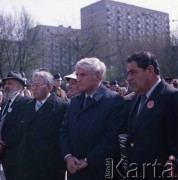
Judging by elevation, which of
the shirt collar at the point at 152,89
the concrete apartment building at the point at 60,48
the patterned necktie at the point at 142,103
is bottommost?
the patterned necktie at the point at 142,103

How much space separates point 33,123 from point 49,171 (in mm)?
661

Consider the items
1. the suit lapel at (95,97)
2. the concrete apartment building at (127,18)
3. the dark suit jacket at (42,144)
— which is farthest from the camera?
the concrete apartment building at (127,18)

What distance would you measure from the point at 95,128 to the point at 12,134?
153 cm

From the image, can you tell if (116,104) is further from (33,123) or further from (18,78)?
(18,78)

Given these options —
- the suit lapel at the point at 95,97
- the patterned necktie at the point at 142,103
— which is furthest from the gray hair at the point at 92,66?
the patterned necktie at the point at 142,103

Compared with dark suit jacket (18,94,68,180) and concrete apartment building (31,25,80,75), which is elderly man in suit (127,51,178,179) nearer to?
dark suit jacket (18,94,68,180)

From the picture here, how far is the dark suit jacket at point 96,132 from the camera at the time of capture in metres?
3.59

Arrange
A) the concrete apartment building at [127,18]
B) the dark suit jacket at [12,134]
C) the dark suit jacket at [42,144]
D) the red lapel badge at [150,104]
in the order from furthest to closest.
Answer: the concrete apartment building at [127,18], the dark suit jacket at [12,134], the dark suit jacket at [42,144], the red lapel badge at [150,104]

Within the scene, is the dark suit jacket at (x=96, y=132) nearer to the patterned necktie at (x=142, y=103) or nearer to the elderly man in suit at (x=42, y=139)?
the patterned necktie at (x=142, y=103)

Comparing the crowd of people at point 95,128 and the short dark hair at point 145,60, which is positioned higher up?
the short dark hair at point 145,60

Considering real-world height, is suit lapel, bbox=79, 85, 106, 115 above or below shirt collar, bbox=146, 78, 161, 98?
below

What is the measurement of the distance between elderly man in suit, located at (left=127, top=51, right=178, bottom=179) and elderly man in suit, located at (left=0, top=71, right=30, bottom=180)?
194 centimetres

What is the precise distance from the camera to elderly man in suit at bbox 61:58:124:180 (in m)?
3.61

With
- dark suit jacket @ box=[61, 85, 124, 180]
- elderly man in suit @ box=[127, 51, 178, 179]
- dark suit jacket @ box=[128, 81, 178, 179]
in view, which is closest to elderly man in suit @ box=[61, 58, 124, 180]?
dark suit jacket @ box=[61, 85, 124, 180]
